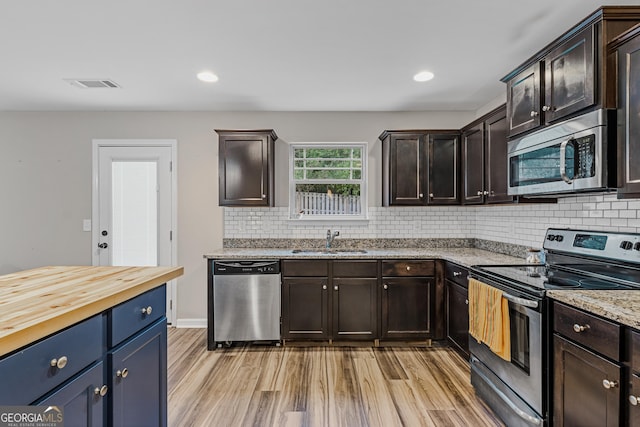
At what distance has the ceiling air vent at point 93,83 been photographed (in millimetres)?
3082

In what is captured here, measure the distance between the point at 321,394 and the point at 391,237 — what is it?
2.04 metres

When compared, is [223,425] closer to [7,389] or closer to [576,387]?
[7,389]

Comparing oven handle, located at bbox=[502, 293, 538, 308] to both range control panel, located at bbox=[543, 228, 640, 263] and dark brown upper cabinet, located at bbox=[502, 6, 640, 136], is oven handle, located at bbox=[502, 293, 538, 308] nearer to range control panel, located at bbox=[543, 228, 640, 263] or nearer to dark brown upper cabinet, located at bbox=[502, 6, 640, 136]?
range control panel, located at bbox=[543, 228, 640, 263]

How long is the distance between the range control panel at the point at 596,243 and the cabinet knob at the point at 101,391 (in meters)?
2.67

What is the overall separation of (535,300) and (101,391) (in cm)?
203

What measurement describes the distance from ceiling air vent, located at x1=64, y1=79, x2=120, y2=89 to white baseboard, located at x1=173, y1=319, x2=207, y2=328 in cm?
260

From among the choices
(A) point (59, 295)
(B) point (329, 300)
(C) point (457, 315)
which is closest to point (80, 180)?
(B) point (329, 300)

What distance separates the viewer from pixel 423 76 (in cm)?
301

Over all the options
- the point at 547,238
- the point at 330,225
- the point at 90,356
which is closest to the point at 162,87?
the point at 330,225

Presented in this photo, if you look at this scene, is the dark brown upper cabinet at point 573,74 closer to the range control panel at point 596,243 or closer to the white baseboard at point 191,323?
the range control panel at point 596,243

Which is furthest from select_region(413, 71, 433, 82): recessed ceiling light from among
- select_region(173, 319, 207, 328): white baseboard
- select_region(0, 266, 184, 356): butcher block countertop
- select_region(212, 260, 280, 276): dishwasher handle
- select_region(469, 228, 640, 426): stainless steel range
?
select_region(173, 319, 207, 328): white baseboard

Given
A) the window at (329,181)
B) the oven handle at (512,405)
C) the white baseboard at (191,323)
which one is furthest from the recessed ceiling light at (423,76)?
the white baseboard at (191,323)

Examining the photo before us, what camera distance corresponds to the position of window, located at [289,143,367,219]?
404cm

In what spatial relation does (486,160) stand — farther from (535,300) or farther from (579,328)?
(579,328)
